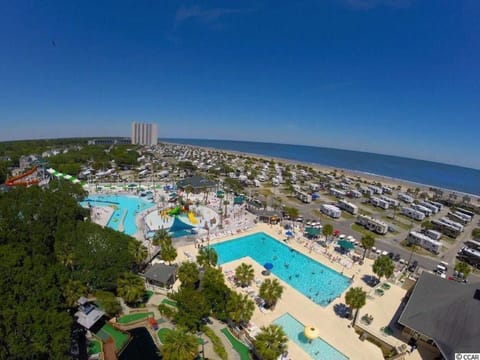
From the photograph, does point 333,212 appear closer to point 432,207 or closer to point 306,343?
point 432,207

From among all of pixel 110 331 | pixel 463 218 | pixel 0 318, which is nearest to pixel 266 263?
pixel 110 331

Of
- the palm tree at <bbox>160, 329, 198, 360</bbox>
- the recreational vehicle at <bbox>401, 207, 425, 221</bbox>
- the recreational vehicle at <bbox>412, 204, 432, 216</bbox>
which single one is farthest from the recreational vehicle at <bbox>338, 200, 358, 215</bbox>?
the palm tree at <bbox>160, 329, 198, 360</bbox>

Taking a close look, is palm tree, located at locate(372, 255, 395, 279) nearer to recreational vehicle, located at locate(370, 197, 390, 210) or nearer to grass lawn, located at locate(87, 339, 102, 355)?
grass lawn, located at locate(87, 339, 102, 355)

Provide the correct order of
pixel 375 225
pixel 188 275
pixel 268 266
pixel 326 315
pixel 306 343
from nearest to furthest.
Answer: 1. pixel 306 343
2. pixel 188 275
3. pixel 326 315
4. pixel 268 266
5. pixel 375 225

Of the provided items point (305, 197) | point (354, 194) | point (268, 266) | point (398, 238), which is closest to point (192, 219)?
point (268, 266)

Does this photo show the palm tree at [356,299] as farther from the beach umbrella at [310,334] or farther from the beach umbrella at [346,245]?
the beach umbrella at [346,245]
